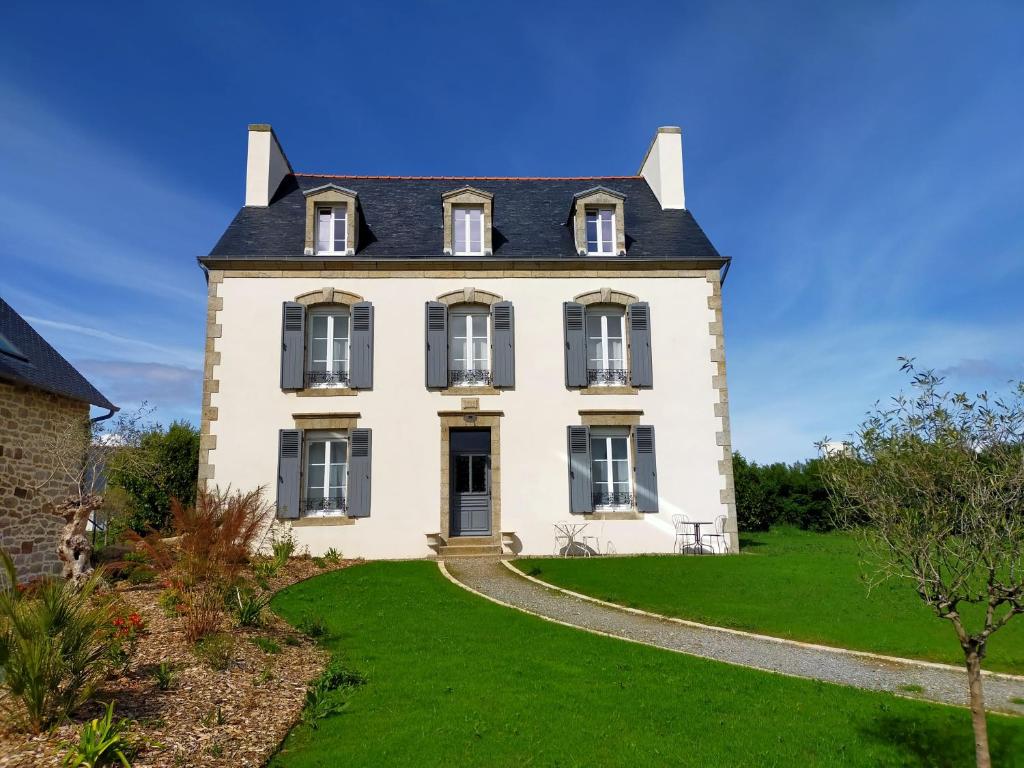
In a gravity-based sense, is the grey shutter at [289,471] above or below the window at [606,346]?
below

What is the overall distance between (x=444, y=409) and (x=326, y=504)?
3079mm

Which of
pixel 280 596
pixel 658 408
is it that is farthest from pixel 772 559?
pixel 280 596

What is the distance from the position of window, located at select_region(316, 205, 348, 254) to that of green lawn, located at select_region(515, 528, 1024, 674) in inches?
311

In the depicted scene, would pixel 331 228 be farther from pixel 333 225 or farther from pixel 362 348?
pixel 362 348

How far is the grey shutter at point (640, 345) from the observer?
1444cm

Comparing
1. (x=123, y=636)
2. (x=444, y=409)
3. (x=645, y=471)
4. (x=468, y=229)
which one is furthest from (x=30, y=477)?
(x=645, y=471)

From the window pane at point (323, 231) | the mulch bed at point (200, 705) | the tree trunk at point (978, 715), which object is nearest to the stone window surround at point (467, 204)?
the window pane at point (323, 231)

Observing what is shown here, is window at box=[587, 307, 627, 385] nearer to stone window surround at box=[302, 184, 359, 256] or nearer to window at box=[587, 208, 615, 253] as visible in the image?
window at box=[587, 208, 615, 253]

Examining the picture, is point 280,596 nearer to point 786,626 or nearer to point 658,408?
point 786,626

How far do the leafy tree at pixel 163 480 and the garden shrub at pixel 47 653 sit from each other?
10.1 meters

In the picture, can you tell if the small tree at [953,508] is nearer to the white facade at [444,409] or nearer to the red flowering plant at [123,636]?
the red flowering plant at [123,636]

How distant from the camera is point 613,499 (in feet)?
46.6

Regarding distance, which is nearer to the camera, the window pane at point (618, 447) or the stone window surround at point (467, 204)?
the window pane at point (618, 447)

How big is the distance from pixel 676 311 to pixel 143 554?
1111cm
